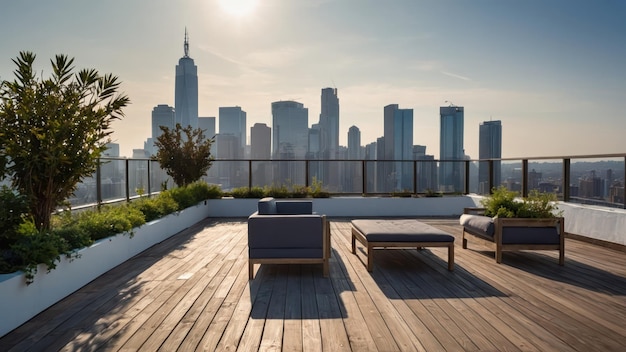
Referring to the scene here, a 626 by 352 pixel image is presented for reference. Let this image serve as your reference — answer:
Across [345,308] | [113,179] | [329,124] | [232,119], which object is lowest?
[345,308]

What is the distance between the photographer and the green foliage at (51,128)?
137 inches

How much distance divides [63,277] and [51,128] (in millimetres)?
1435

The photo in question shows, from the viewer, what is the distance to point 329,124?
15.5 metres

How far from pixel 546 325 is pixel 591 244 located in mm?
4032

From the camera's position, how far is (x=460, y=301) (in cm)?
312

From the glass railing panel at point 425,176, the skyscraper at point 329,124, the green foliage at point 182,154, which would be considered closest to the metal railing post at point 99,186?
the green foliage at point 182,154

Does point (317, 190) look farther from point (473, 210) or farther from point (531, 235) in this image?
point (531, 235)

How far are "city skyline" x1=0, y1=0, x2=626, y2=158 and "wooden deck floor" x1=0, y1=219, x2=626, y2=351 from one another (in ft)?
12.2

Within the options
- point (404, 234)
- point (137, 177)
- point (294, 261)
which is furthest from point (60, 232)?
point (137, 177)

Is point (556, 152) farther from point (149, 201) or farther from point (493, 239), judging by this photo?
point (149, 201)

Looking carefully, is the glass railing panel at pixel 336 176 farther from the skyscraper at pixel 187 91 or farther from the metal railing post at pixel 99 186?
the skyscraper at pixel 187 91

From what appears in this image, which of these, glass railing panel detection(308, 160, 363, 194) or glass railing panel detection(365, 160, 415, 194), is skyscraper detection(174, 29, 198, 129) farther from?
glass railing panel detection(365, 160, 415, 194)

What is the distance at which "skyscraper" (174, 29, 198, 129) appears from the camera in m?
24.0

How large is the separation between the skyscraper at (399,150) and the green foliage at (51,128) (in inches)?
279
